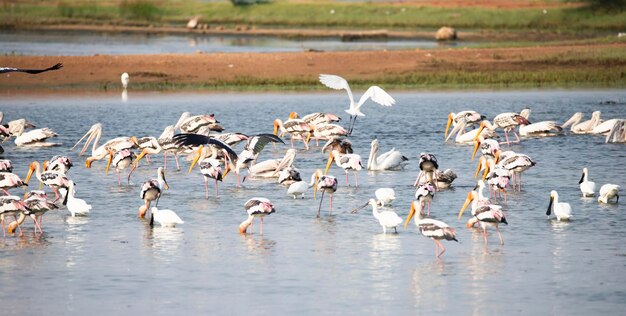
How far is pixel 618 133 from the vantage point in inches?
837

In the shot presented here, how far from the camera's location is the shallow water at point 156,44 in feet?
152

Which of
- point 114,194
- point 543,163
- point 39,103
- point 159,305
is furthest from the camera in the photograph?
point 39,103

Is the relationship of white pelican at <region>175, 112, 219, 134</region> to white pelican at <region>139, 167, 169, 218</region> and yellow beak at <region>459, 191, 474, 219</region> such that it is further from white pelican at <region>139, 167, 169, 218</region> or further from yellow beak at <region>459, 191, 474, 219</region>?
yellow beak at <region>459, 191, 474, 219</region>

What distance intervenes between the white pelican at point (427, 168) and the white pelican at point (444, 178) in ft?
0.57

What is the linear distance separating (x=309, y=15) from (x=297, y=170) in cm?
5620

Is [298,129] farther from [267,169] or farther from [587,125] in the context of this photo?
[587,125]

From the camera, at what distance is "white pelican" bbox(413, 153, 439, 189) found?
15859 millimetres

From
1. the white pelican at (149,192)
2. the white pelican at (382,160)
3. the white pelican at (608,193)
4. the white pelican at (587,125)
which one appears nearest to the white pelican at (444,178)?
the white pelican at (382,160)

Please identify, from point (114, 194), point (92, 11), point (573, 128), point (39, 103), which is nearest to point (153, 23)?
point (92, 11)

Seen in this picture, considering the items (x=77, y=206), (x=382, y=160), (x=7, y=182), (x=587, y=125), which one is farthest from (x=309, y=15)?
(x=77, y=206)

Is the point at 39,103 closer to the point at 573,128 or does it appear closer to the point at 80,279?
the point at 573,128

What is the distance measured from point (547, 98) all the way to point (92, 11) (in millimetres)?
53166

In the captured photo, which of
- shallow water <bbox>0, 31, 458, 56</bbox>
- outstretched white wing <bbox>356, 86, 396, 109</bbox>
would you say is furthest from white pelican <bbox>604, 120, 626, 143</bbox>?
shallow water <bbox>0, 31, 458, 56</bbox>

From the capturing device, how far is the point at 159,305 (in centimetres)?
1015
